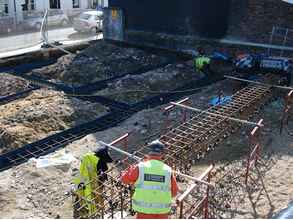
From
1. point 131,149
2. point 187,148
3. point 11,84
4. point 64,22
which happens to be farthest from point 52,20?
point 187,148

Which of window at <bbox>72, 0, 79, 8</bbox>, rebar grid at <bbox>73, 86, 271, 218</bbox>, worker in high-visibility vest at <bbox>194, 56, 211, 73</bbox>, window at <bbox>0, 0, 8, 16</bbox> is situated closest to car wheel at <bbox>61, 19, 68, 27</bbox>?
window at <bbox>72, 0, 79, 8</bbox>

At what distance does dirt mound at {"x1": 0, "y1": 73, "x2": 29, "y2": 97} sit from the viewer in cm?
1405

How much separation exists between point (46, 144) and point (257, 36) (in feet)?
34.2

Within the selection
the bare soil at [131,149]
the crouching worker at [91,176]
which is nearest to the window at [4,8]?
the bare soil at [131,149]

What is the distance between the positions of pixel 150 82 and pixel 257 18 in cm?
561

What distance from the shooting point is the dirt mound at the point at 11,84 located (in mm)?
14055

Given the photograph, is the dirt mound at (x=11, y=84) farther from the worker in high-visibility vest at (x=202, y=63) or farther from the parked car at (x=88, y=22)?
the parked car at (x=88, y=22)

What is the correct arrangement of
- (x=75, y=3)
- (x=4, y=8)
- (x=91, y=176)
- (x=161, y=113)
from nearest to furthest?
(x=91, y=176) → (x=161, y=113) → (x=4, y=8) → (x=75, y=3)

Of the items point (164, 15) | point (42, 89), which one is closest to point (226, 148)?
point (42, 89)

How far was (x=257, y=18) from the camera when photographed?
1728 centimetres

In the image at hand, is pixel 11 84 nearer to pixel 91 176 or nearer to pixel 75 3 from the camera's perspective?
pixel 91 176

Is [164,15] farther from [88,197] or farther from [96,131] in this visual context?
[88,197]

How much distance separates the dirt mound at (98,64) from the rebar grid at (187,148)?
5942 millimetres

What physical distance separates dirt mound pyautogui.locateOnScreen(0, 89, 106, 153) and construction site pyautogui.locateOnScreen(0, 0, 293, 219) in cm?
3
